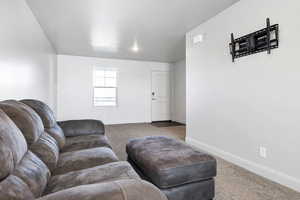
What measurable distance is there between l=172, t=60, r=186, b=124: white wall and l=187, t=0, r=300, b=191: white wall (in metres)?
2.60

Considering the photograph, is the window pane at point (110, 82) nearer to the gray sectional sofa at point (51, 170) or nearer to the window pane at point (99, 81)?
the window pane at point (99, 81)

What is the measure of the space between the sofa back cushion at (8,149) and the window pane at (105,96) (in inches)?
196

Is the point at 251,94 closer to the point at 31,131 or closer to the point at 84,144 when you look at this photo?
the point at 84,144

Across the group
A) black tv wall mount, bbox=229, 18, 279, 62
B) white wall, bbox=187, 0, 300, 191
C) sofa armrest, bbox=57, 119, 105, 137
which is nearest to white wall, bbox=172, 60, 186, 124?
white wall, bbox=187, 0, 300, 191

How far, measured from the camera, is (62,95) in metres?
5.46

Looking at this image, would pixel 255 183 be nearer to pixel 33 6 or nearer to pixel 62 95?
pixel 33 6

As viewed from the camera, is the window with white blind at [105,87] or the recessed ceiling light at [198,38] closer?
the recessed ceiling light at [198,38]

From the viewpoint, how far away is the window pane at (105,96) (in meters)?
5.88

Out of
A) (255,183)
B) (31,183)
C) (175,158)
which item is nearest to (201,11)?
(175,158)

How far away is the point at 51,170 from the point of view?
1.30 metres

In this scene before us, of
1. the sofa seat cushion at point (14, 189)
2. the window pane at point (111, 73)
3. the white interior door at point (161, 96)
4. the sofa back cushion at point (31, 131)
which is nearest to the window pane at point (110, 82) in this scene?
the window pane at point (111, 73)

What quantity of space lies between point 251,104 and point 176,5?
1.77m

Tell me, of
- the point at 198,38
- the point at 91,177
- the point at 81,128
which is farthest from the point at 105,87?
the point at 91,177

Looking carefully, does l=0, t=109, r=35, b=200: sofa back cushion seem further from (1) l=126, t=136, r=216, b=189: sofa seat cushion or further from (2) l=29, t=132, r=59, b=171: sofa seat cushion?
(1) l=126, t=136, r=216, b=189: sofa seat cushion
